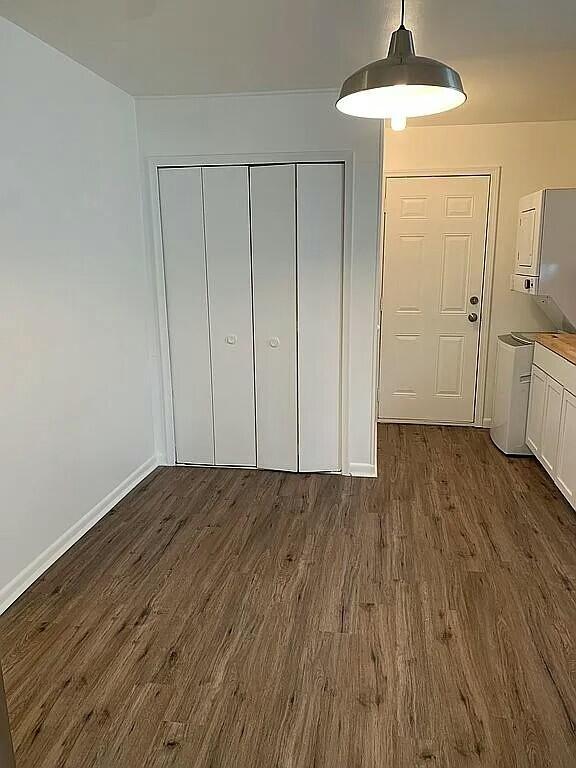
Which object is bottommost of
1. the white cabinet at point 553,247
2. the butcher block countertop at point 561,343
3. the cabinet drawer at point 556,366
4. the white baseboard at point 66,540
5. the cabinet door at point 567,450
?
the white baseboard at point 66,540

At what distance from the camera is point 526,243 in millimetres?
4395

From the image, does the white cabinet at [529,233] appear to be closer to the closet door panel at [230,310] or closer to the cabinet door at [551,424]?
the cabinet door at [551,424]

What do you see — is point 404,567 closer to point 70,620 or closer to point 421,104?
point 70,620

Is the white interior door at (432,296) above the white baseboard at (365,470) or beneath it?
above

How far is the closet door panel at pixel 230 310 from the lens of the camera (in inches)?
153

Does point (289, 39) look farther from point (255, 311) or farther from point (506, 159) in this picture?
point (506, 159)

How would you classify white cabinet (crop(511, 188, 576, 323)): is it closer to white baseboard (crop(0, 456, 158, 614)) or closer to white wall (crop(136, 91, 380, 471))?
white wall (crop(136, 91, 380, 471))

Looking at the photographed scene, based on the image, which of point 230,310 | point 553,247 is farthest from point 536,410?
point 230,310

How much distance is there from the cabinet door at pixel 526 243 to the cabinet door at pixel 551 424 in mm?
926

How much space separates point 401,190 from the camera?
193 inches

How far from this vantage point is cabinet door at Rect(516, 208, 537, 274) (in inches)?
166

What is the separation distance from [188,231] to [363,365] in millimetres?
1486

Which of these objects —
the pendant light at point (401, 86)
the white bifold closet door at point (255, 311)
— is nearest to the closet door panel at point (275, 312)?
the white bifold closet door at point (255, 311)

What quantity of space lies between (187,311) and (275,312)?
627 millimetres
